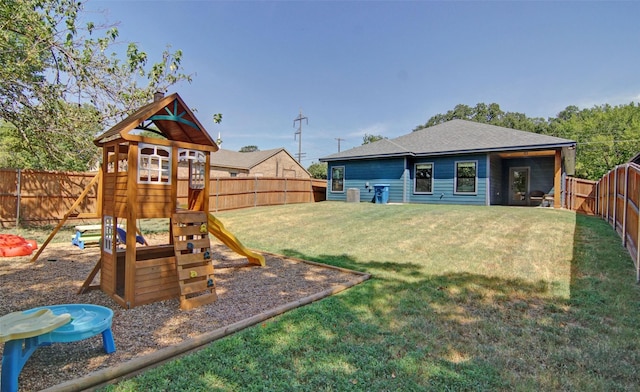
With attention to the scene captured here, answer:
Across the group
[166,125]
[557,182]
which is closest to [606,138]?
[557,182]

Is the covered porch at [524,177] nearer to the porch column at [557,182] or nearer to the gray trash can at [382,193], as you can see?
the porch column at [557,182]

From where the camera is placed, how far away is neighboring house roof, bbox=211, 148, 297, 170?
28.1 meters

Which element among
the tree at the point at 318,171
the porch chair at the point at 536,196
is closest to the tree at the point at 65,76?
the porch chair at the point at 536,196

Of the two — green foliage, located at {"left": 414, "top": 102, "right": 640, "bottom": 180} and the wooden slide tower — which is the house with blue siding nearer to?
the wooden slide tower

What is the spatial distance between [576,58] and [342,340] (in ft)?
69.4

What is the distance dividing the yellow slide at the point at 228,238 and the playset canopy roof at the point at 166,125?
127 cm

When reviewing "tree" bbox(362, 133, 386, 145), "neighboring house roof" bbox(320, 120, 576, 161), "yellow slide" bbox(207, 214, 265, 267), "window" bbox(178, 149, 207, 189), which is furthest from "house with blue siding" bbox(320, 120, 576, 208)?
"tree" bbox(362, 133, 386, 145)

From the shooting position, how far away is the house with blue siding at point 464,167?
47.1 ft

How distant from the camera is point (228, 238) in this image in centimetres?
555

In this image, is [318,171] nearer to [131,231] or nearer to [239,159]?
[239,159]

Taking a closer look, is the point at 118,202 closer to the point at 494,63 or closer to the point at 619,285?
the point at 619,285

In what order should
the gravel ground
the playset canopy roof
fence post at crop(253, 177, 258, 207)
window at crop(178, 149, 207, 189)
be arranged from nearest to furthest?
the gravel ground
the playset canopy roof
window at crop(178, 149, 207, 189)
fence post at crop(253, 177, 258, 207)

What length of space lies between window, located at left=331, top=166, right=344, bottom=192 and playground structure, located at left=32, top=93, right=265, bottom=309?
1462 centimetres

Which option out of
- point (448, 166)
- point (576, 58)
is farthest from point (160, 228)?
point (576, 58)
